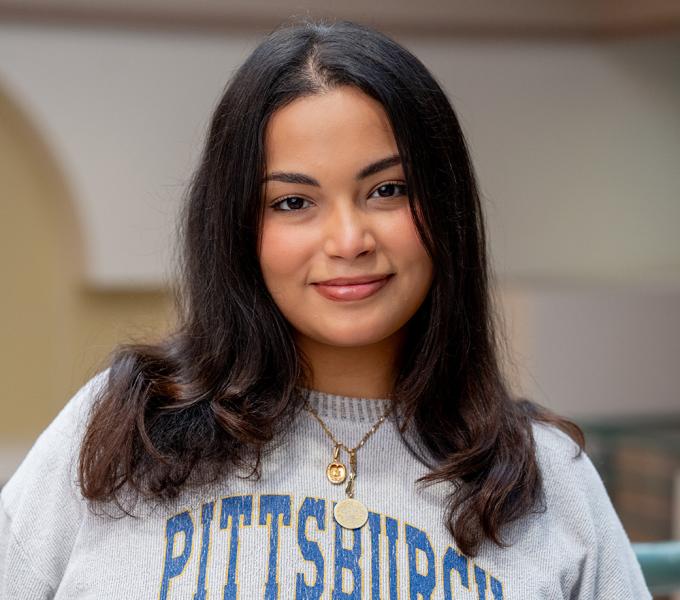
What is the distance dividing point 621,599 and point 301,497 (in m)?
0.51

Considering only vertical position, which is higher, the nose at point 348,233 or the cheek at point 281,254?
the nose at point 348,233

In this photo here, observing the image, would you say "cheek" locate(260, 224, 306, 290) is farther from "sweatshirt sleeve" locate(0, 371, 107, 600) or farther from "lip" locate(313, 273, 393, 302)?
"sweatshirt sleeve" locate(0, 371, 107, 600)

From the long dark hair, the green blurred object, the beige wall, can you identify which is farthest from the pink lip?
the beige wall

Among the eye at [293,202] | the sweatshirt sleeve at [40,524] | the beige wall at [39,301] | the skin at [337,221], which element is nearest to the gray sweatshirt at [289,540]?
the sweatshirt sleeve at [40,524]

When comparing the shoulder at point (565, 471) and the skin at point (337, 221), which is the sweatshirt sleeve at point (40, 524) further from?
the shoulder at point (565, 471)

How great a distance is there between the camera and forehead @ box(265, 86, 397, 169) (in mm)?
1693

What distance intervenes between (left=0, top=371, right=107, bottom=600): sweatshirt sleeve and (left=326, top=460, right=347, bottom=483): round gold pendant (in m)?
0.35

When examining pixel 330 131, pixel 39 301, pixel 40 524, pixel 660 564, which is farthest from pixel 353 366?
pixel 39 301

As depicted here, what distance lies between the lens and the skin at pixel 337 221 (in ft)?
5.56

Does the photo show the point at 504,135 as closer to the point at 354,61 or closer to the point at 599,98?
the point at 599,98

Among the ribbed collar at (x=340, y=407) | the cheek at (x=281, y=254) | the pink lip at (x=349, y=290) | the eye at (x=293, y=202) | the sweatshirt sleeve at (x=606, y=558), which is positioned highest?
the eye at (x=293, y=202)

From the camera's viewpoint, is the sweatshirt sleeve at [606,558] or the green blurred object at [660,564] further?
the green blurred object at [660,564]

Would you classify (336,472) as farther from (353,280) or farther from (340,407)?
(353,280)

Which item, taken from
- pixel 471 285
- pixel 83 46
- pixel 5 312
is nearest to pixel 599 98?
pixel 83 46
